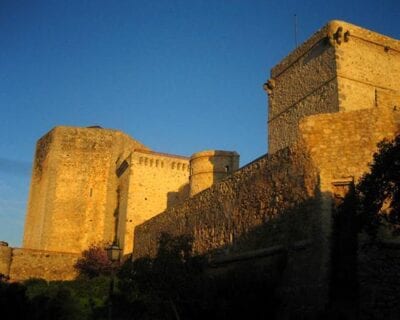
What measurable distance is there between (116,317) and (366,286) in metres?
8.77

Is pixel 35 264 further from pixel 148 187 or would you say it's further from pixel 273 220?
pixel 273 220

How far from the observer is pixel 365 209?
8.67 m

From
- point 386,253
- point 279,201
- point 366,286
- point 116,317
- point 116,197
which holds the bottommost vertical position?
point 116,317

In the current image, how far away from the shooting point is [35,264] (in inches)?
1140

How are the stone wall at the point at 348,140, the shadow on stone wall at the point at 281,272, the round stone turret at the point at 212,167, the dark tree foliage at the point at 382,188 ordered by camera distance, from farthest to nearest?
the round stone turret at the point at 212,167, the stone wall at the point at 348,140, the shadow on stone wall at the point at 281,272, the dark tree foliage at the point at 382,188

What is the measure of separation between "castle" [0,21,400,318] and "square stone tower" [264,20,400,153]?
0.11ft

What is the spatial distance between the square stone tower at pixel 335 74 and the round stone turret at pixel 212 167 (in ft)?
22.4

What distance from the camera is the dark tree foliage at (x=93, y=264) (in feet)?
96.7

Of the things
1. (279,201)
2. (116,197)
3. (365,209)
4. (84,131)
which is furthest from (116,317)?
(84,131)

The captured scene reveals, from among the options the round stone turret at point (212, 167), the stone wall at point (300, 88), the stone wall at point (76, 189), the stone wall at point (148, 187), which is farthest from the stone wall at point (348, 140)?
the stone wall at point (76, 189)

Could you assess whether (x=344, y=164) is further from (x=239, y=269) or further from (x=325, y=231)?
(x=239, y=269)

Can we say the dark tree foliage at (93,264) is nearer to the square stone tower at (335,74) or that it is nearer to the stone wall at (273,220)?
the stone wall at (273,220)

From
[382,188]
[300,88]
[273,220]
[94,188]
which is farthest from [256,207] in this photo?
[94,188]

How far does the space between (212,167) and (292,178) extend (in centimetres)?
1277
